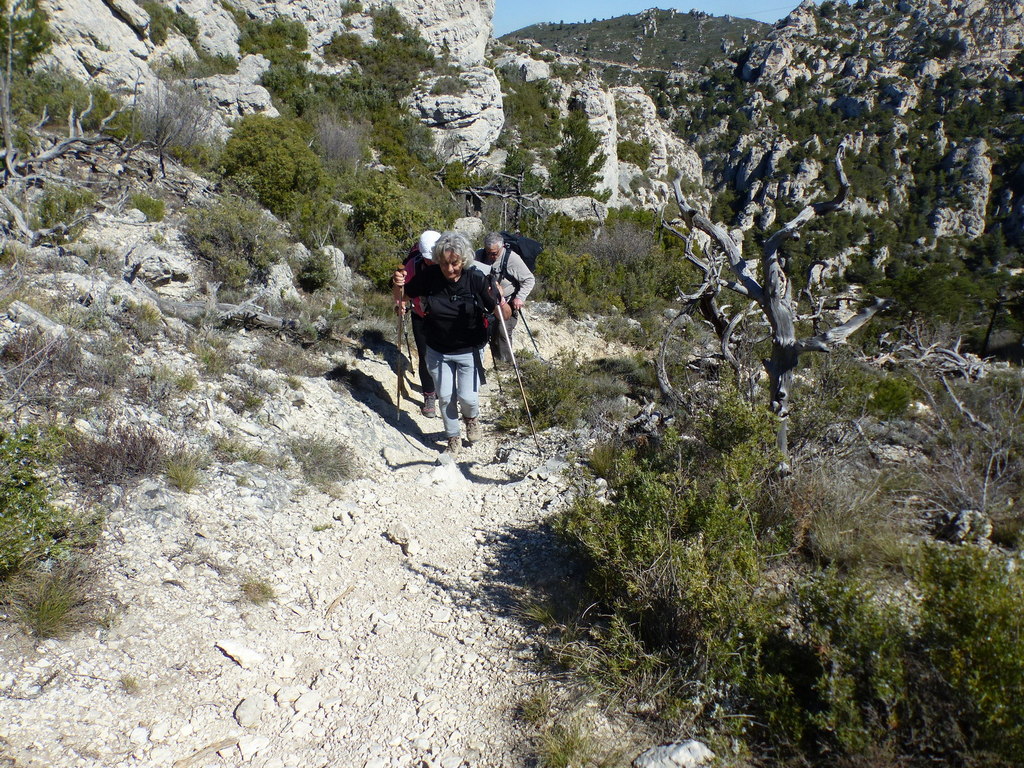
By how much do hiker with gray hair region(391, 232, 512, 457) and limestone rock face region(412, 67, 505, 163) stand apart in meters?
18.7

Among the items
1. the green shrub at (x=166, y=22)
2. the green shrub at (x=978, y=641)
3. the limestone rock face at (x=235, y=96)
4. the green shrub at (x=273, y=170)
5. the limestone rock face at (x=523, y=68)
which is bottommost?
the green shrub at (x=978, y=641)

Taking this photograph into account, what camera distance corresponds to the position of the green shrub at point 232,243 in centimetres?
766

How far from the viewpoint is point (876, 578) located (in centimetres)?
283

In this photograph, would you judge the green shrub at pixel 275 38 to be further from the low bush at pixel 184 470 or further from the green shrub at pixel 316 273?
the low bush at pixel 184 470

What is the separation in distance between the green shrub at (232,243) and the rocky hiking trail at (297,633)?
3.75m

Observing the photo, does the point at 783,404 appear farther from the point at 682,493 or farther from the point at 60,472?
the point at 60,472

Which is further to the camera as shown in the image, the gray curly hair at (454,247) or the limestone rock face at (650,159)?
the limestone rock face at (650,159)

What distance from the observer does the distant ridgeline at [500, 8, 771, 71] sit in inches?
2616

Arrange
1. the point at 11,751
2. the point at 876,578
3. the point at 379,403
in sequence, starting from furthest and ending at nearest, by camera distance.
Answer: the point at 379,403 → the point at 876,578 → the point at 11,751

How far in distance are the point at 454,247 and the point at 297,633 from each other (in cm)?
300

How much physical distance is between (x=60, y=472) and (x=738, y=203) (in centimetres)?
5643

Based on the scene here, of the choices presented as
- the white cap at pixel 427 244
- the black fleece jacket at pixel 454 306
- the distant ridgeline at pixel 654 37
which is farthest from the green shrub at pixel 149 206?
the distant ridgeline at pixel 654 37

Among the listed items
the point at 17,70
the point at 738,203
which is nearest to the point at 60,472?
the point at 17,70

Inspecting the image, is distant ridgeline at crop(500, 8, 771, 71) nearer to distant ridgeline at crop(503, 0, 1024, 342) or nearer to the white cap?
distant ridgeline at crop(503, 0, 1024, 342)
